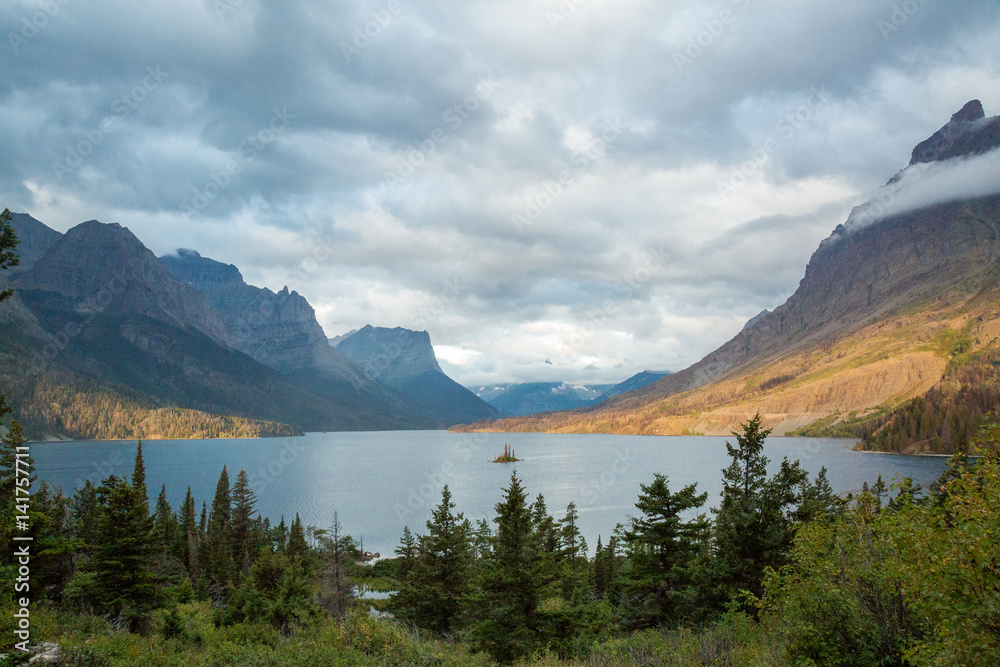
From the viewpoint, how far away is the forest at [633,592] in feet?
30.4

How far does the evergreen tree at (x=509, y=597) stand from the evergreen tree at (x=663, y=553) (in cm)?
617

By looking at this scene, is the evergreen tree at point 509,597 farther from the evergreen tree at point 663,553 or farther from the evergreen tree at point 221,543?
the evergreen tree at point 221,543

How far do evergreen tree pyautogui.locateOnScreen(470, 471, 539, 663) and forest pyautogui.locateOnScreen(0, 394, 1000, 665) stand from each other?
0.27 ft

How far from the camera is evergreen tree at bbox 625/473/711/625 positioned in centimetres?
2739

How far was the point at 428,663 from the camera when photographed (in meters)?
14.6

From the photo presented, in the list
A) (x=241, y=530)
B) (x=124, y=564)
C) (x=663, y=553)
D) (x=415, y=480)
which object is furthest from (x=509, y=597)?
(x=415, y=480)

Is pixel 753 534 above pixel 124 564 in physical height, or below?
above

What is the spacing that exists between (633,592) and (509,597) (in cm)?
898

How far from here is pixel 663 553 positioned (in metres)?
28.0

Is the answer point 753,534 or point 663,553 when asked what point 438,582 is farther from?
point 753,534

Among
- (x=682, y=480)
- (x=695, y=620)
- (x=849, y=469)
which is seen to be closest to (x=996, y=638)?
(x=695, y=620)

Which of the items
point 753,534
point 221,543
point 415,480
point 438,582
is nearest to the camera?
point 753,534

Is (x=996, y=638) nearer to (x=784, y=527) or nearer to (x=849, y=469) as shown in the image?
(x=784, y=527)

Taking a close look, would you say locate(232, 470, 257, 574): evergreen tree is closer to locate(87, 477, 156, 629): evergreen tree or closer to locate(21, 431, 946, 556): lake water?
locate(21, 431, 946, 556): lake water
